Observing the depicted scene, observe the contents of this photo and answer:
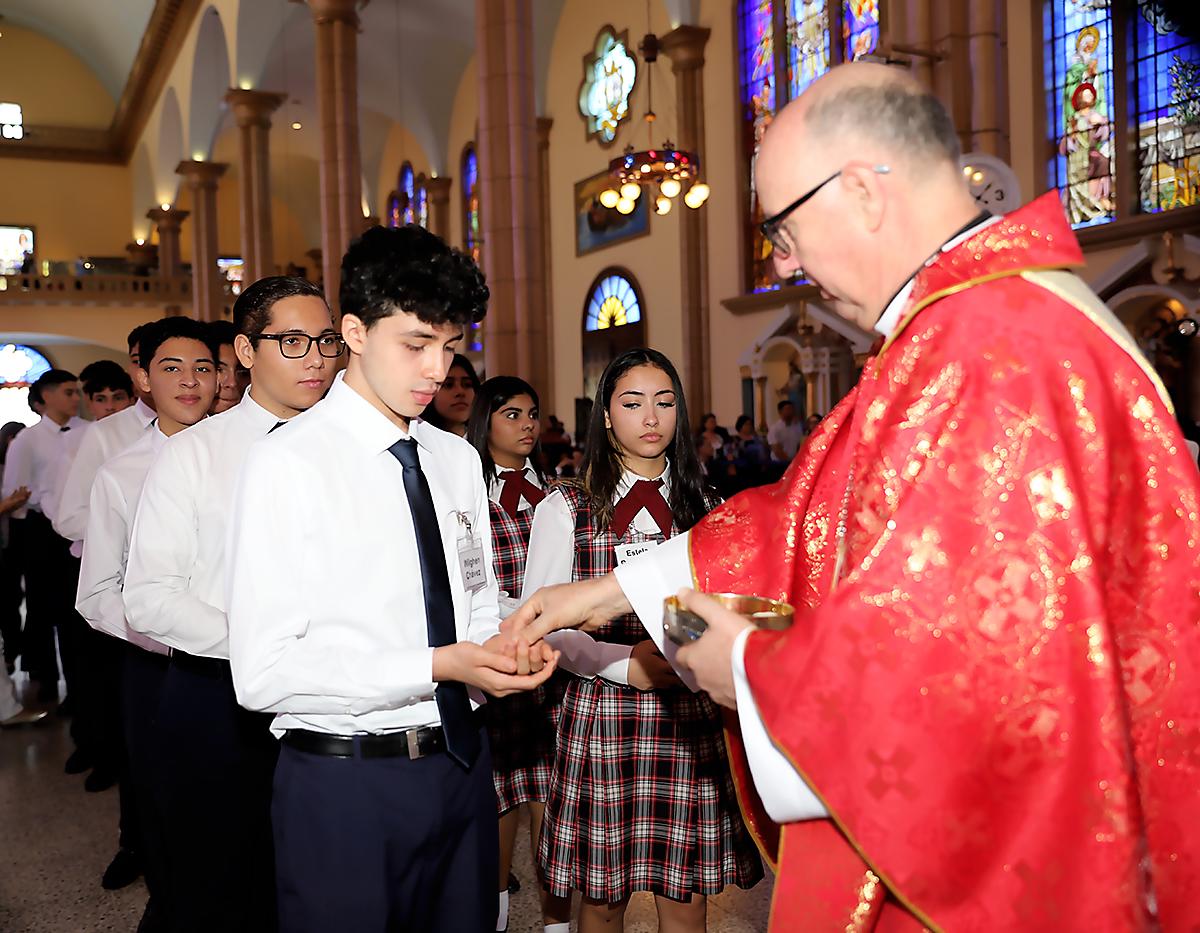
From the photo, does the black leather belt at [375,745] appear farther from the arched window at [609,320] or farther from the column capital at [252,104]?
the column capital at [252,104]

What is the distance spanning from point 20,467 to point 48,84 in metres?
→ 27.9

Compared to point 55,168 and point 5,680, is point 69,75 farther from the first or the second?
point 5,680

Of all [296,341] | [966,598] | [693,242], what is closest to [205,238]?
[693,242]

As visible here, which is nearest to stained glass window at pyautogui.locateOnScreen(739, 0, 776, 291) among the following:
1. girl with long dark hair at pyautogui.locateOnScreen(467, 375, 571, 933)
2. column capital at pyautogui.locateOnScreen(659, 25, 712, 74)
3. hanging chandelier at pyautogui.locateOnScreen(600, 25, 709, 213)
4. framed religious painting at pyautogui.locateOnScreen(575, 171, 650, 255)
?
column capital at pyautogui.locateOnScreen(659, 25, 712, 74)

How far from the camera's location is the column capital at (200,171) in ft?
72.7

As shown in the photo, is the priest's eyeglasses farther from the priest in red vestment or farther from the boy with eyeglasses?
the boy with eyeglasses

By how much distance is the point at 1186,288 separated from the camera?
31.5ft

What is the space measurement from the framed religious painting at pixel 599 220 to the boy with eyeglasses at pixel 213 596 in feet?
48.0

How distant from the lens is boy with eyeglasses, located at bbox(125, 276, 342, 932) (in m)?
2.50

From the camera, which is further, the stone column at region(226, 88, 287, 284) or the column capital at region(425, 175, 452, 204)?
the column capital at region(425, 175, 452, 204)

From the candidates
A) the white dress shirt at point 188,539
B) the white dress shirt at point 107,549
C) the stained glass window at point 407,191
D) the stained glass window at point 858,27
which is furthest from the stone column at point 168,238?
the white dress shirt at point 188,539

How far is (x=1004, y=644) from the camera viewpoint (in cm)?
119

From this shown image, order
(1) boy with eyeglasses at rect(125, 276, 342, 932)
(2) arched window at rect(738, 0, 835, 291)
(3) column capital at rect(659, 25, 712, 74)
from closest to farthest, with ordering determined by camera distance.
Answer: (1) boy with eyeglasses at rect(125, 276, 342, 932) < (2) arched window at rect(738, 0, 835, 291) < (3) column capital at rect(659, 25, 712, 74)

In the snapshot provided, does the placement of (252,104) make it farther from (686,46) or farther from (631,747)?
(631,747)
